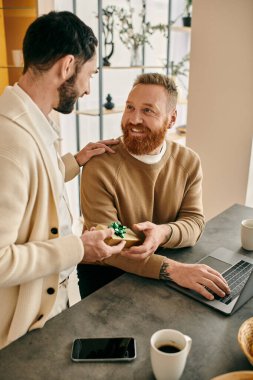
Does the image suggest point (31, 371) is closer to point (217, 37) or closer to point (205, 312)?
point (205, 312)

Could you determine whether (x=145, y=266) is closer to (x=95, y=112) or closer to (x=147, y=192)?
(x=147, y=192)

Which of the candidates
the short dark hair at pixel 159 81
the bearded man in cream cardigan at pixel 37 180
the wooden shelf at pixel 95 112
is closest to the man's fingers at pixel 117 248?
the bearded man in cream cardigan at pixel 37 180

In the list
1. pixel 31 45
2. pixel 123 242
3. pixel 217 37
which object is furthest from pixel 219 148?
pixel 31 45

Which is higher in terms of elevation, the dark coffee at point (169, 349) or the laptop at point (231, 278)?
the dark coffee at point (169, 349)

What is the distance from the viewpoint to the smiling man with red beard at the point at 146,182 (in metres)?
1.50

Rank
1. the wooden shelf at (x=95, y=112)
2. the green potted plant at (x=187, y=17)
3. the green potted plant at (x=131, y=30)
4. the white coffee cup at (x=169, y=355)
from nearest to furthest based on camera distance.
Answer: the white coffee cup at (x=169, y=355) → the wooden shelf at (x=95, y=112) → the green potted plant at (x=131, y=30) → the green potted plant at (x=187, y=17)

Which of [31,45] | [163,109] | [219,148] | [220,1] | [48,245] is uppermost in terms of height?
[220,1]

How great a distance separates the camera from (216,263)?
135 cm

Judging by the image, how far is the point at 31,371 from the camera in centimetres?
87

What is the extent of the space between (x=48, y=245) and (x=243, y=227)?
2.65ft

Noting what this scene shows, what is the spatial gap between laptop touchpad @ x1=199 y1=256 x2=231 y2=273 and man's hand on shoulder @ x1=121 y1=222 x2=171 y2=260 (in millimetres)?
169

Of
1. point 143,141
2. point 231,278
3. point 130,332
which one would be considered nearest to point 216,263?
point 231,278

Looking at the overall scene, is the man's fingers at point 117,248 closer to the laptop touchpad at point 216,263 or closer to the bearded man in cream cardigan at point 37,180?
the bearded man in cream cardigan at point 37,180

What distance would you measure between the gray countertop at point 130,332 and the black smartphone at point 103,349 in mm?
14
